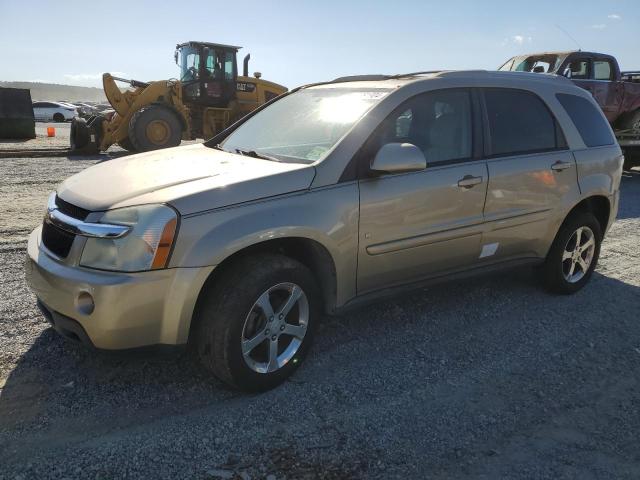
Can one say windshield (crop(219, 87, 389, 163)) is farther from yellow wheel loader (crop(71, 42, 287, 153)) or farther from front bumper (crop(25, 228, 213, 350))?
yellow wheel loader (crop(71, 42, 287, 153))

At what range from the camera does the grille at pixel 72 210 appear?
284 cm

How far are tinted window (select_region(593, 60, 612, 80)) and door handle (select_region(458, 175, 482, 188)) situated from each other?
9.90m

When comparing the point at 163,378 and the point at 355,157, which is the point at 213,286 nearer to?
the point at 163,378

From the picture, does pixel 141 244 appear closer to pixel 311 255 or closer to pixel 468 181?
pixel 311 255

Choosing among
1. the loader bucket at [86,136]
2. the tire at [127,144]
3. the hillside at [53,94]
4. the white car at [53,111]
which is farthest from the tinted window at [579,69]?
the hillside at [53,94]

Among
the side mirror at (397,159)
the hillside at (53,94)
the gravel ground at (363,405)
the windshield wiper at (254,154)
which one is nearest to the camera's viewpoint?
the gravel ground at (363,405)

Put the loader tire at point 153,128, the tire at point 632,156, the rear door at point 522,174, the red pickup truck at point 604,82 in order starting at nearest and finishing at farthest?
the rear door at point 522,174 < the red pickup truck at point 604,82 < the tire at point 632,156 < the loader tire at point 153,128

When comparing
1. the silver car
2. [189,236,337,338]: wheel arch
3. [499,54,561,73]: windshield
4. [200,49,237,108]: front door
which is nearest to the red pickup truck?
[499,54,561,73]: windshield

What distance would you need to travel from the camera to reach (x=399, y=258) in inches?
138

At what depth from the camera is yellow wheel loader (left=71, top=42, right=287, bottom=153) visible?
44.2 ft

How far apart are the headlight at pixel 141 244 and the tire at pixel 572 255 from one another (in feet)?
10.8

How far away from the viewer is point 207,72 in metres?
14.2

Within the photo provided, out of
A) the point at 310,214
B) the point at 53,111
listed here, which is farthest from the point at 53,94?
the point at 310,214

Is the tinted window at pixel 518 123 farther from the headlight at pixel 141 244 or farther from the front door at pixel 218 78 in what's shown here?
the front door at pixel 218 78
